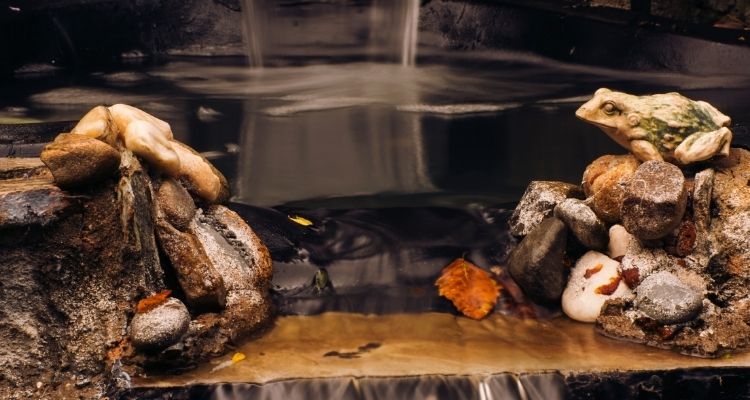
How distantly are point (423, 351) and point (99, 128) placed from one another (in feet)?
5.00

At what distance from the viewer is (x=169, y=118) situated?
5996 millimetres

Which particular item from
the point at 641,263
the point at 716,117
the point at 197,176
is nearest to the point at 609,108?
the point at 716,117

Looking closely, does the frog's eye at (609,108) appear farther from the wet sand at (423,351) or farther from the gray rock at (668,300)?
the wet sand at (423,351)

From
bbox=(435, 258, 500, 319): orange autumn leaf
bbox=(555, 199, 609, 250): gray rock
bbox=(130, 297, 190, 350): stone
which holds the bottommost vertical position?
bbox=(435, 258, 500, 319): orange autumn leaf

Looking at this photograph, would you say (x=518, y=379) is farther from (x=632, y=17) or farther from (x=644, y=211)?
(x=632, y=17)

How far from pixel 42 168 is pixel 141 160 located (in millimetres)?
458

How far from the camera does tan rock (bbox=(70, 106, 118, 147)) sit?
9.78 ft

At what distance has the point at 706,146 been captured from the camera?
3180 mm

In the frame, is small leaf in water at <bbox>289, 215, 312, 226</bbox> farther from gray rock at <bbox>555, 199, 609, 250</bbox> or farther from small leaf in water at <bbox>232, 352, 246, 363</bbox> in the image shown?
gray rock at <bbox>555, 199, 609, 250</bbox>

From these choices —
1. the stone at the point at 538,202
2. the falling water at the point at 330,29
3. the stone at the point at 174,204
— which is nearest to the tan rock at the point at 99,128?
the stone at the point at 174,204

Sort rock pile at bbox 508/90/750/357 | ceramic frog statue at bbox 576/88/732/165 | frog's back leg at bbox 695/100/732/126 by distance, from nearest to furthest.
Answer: rock pile at bbox 508/90/750/357
ceramic frog statue at bbox 576/88/732/165
frog's back leg at bbox 695/100/732/126

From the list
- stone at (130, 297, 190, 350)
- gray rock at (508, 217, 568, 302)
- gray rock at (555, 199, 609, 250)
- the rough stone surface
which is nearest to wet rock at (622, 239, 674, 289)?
gray rock at (555, 199, 609, 250)

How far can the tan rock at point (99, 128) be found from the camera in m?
2.98

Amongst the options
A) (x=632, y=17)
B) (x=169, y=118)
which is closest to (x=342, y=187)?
(x=169, y=118)
